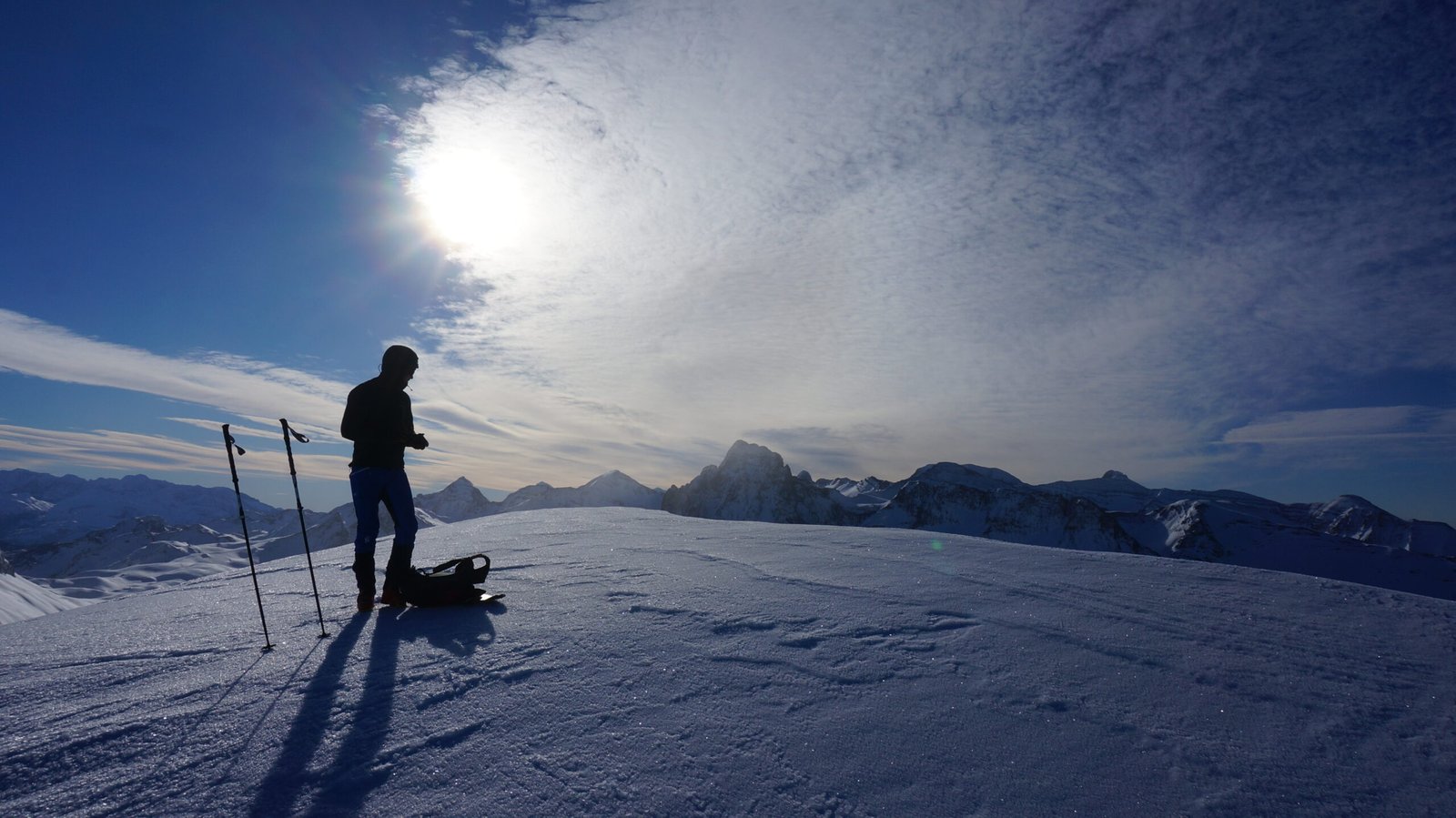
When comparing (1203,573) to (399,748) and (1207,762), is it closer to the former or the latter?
(1207,762)

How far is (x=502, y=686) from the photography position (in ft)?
12.3

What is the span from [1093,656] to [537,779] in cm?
372

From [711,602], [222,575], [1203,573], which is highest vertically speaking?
[1203,573]

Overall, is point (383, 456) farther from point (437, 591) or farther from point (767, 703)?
point (767, 703)

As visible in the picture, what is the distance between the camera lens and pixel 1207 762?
10.00ft

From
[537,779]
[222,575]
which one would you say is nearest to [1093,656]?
[537,779]

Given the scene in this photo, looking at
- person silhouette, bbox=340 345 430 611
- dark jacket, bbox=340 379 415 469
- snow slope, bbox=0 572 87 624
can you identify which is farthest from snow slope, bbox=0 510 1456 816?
snow slope, bbox=0 572 87 624

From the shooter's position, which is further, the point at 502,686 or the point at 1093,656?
the point at 1093,656

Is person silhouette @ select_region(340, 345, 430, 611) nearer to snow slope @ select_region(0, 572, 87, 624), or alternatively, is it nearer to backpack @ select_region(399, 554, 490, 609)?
backpack @ select_region(399, 554, 490, 609)

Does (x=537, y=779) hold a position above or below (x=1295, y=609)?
below

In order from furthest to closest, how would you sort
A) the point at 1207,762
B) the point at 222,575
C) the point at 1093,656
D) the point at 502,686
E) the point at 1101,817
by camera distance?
1. the point at 222,575
2. the point at 1093,656
3. the point at 502,686
4. the point at 1207,762
5. the point at 1101,817

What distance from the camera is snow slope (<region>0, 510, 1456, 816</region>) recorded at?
9.05 feet

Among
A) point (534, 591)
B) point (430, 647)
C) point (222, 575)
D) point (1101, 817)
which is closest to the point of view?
point (1101, 817)

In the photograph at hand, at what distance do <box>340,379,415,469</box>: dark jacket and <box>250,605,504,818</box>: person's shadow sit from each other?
1.72 meters
